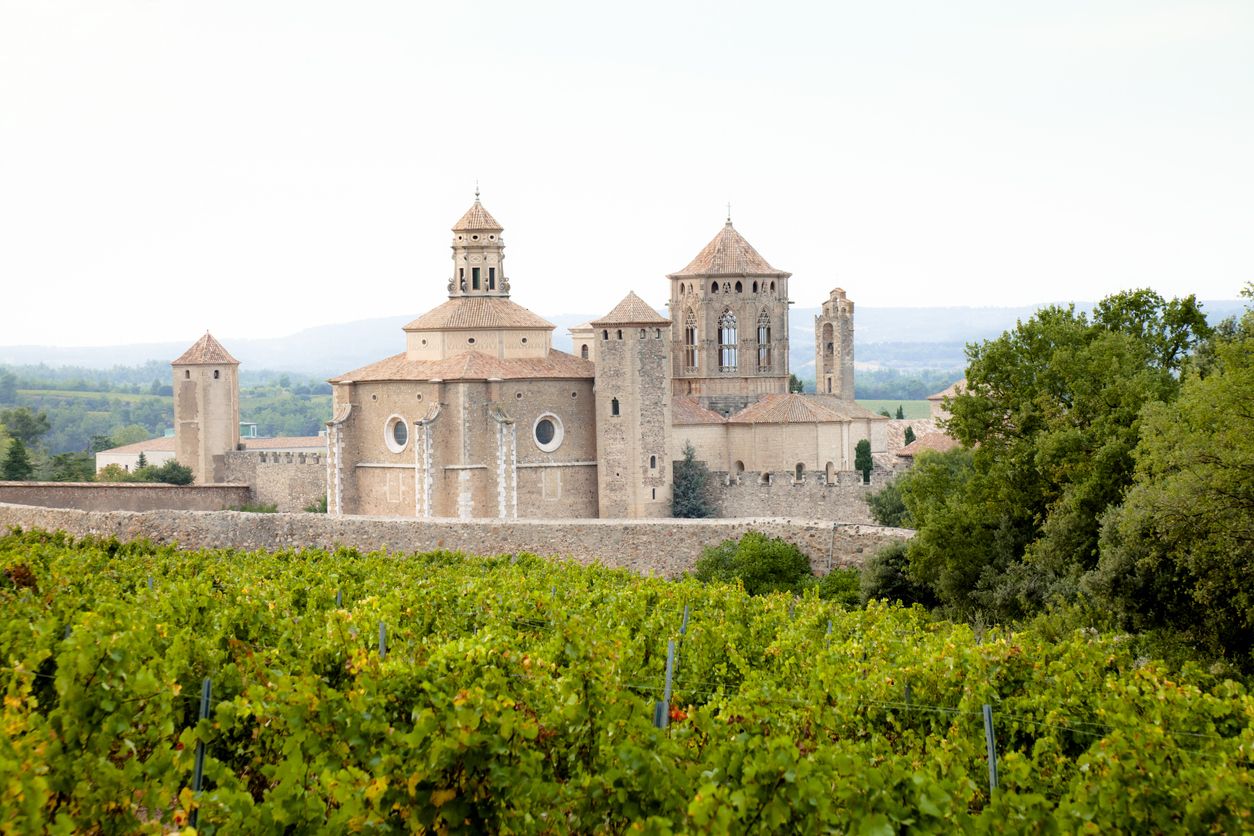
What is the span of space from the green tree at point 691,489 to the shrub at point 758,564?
56.5 feet

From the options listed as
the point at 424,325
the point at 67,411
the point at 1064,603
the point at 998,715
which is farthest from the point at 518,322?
the point at 67,411

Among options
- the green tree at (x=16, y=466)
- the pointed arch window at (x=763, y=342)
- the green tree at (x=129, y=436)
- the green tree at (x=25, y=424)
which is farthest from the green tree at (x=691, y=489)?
the green tree at (x=129, y=436)

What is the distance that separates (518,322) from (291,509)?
37.8 feet

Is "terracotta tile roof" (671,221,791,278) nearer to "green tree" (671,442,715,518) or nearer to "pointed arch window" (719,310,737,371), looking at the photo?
"pointed arch window" (719,310,737,371)

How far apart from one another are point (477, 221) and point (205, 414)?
13.8 m

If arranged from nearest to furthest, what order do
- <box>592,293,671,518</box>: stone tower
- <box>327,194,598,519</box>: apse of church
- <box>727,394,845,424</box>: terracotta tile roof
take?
1. <box>327,194,598,519</box>: apse of church
2. <box>592,293,671,518</box>: stone tower
3. <box>727,394,845,424</box>: terracotta tile roof

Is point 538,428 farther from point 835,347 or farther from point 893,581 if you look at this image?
point 835,347

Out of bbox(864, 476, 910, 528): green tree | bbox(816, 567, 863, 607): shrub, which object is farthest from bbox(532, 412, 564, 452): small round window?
bbox(816, 567, 863, 607): shrub

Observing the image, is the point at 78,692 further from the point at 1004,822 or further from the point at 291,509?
the point at 291,509

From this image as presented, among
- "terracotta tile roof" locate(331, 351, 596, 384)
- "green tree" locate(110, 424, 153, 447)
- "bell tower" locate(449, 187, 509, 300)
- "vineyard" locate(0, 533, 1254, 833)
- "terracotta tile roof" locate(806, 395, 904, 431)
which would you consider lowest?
"green tree" locate(110, 424, 153, 447)

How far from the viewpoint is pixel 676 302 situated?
5806cm

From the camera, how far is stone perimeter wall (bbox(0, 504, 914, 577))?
94.8 ft

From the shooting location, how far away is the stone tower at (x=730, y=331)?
2247 inches

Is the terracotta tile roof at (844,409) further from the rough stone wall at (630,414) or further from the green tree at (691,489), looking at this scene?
the rough stone wall at (630,414)
